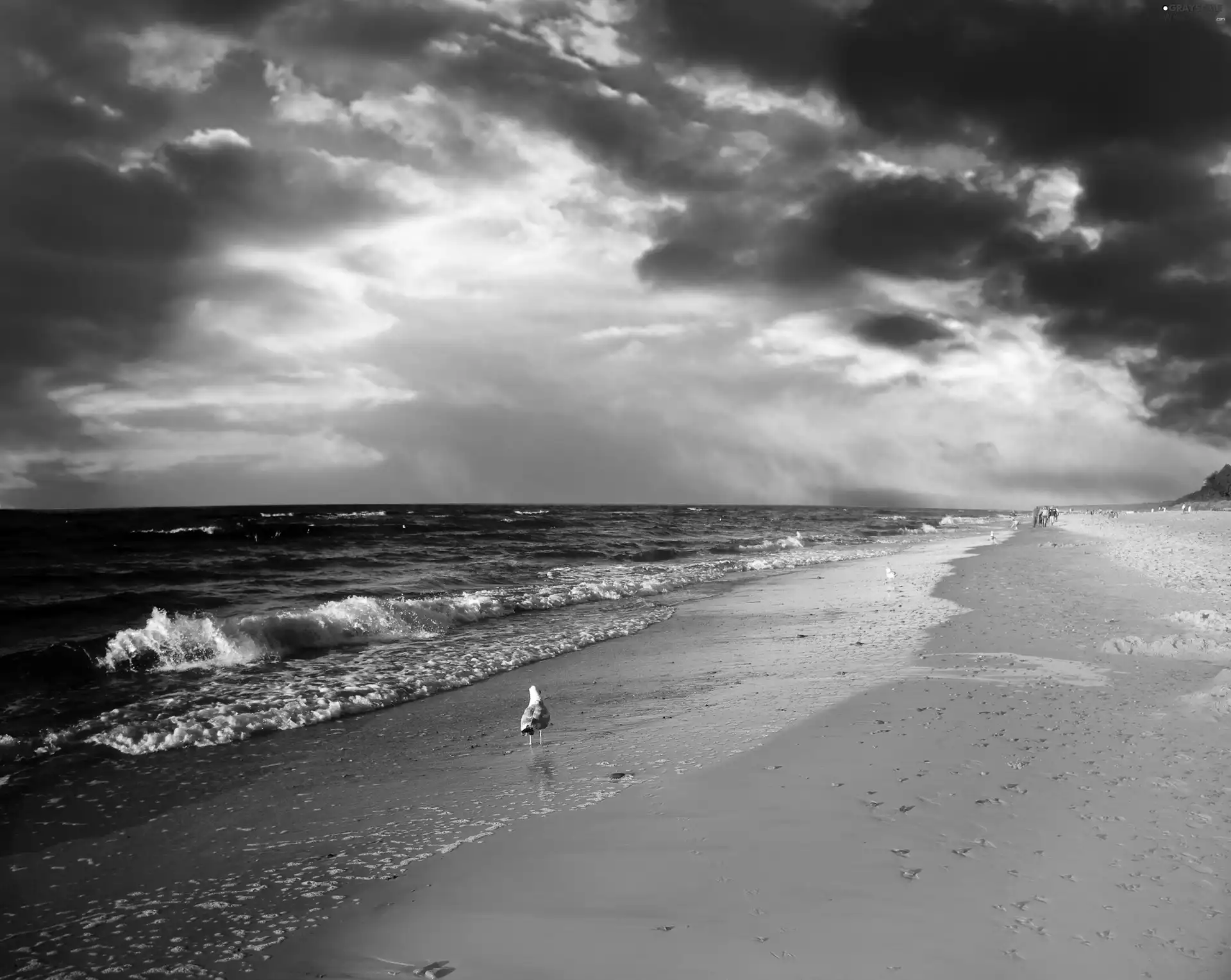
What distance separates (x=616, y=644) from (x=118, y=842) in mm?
9277

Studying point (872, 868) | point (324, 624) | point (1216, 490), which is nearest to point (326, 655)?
point (324, 624)

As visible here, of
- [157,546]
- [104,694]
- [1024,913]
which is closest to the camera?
[1024,913]

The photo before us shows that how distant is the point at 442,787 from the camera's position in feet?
21.6

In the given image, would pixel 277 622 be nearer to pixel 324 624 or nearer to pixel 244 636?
pixel 244 636

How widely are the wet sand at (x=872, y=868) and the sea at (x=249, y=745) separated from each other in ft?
2.29

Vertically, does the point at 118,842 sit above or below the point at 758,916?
below

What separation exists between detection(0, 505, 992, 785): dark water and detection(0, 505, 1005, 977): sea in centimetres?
7

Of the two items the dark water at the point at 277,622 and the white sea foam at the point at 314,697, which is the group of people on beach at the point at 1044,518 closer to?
the dark water at the point at 277,622

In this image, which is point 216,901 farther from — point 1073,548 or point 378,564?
point 1073,548

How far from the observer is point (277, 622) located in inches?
561

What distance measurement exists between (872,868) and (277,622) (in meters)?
13.3

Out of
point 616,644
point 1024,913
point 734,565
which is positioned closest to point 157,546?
point 734,565

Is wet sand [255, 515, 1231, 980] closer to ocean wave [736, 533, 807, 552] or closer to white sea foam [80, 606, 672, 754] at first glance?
white sea foam [80, 606, 672, 754]

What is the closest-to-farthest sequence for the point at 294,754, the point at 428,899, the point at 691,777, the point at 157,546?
1. the point at 428,899
2. the point at 691,777
3. the point at 294,754
4. the point at 157,546
